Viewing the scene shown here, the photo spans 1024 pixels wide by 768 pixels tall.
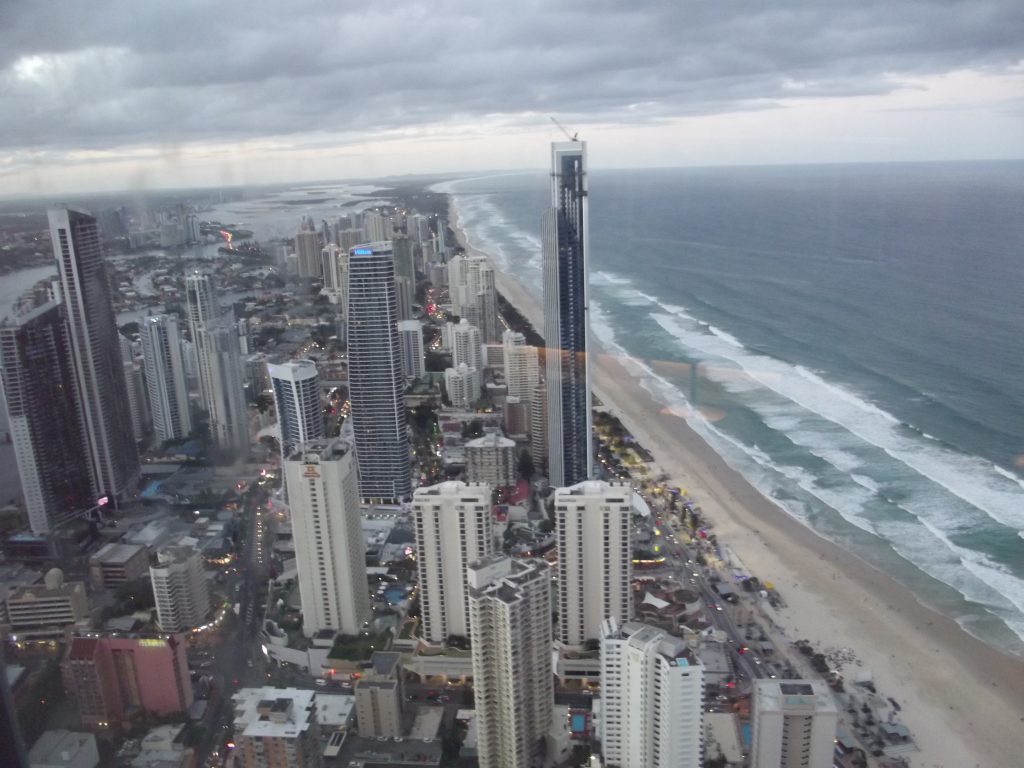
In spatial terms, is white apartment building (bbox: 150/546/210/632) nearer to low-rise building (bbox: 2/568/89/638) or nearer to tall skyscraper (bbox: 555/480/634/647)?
low-rise building (bbox: 2/568/89/638)

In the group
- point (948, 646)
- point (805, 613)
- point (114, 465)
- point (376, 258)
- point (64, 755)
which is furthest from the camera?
point (376, 258)

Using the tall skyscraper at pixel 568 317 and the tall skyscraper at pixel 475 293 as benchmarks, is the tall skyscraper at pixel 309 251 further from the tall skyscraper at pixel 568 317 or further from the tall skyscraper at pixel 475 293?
the tall skyscraper at pixel 475 293

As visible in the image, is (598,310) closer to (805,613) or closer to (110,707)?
(805,613)

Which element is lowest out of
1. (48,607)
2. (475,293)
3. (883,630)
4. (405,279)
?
(883,630)

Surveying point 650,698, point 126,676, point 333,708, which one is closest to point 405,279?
point 333,708

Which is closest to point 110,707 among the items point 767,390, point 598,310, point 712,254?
point 767,390

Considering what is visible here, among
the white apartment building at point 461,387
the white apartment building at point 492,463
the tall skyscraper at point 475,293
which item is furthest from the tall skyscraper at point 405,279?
the white apartment building at point 492,463

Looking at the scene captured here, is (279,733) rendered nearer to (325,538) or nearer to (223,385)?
(325,538)
